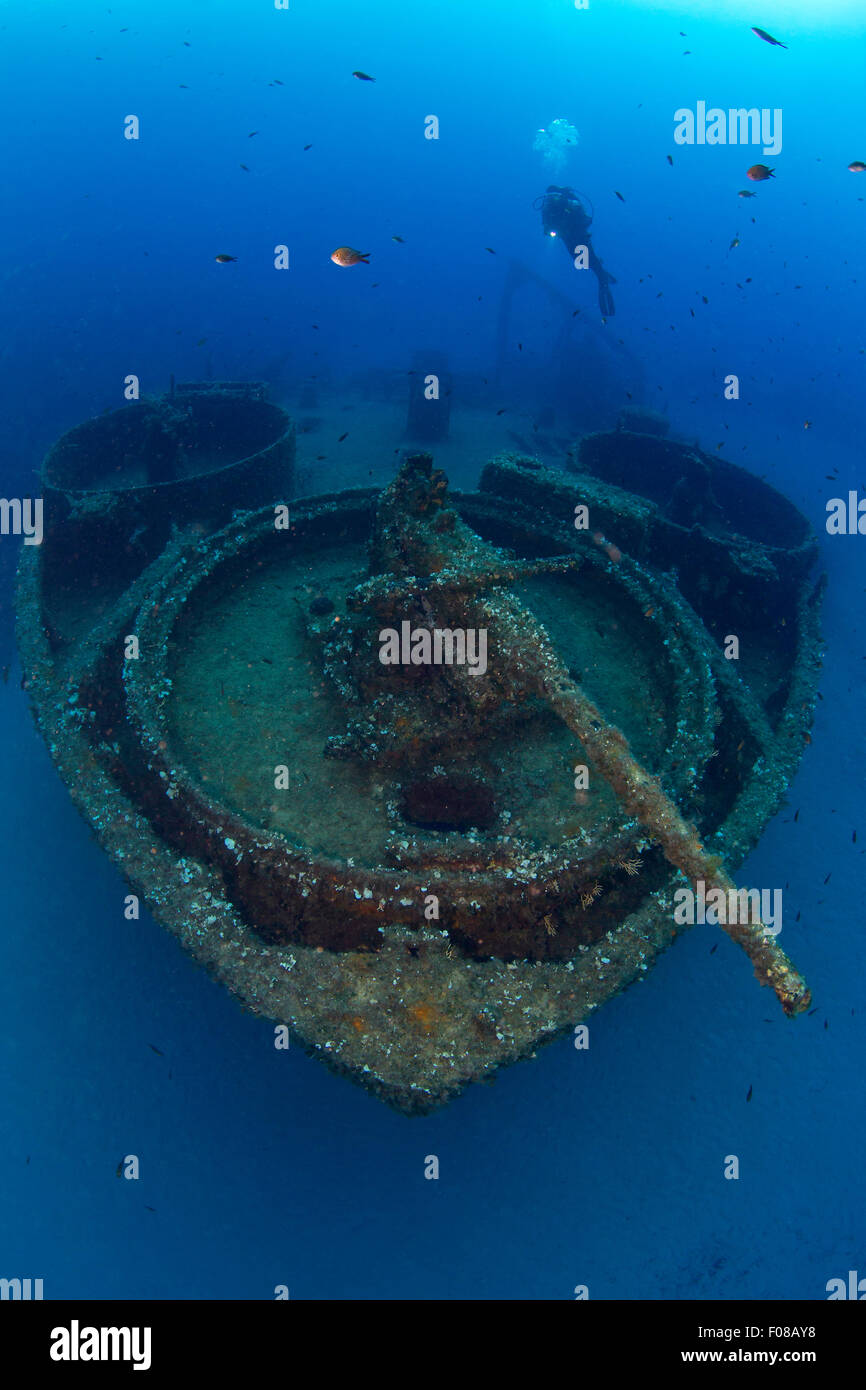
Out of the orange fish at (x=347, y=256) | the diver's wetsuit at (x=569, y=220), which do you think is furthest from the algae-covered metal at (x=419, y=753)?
the diver's wetsuit at (x=569, y=220)

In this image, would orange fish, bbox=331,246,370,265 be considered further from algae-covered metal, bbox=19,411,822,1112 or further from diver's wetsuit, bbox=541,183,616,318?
diver's wetsuit, bbox=541,183,616,318

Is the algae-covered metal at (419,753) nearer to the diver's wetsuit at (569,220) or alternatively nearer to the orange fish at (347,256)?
the orange fish at (347,256)

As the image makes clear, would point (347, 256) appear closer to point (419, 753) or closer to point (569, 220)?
point (419, 753)

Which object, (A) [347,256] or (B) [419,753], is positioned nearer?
(B) [419,753]

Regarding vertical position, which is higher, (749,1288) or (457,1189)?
(457,1189)

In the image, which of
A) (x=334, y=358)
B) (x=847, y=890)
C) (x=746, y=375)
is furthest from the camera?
(x=746, y=375)

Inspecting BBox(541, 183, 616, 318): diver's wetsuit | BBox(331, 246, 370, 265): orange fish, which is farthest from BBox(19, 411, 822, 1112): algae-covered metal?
BBox(541, 183, 616, 318): diver's wetsuit

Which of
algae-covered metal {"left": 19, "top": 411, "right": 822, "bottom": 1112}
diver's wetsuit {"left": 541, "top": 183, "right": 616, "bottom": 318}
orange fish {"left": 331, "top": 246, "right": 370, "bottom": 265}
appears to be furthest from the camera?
diver's wetsuit {"left": 541, "top": 183, "right": 616, "bottom": 318}

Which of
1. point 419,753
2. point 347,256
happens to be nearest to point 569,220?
point 347,256

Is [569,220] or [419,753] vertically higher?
[569,220]
